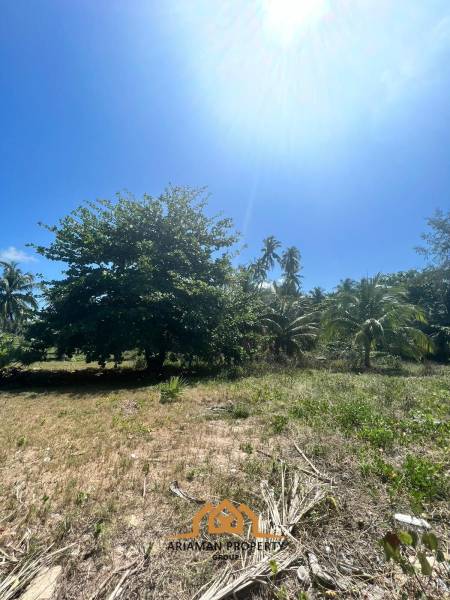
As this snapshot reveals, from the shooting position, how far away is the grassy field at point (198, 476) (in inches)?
85.0

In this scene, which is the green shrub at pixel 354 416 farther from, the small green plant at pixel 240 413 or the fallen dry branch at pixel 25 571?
the fallen dry branch at pixel 25 571

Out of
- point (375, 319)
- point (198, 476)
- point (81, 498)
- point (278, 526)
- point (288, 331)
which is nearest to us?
point (278, 526)

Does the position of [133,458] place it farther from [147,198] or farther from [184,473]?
[147,198]

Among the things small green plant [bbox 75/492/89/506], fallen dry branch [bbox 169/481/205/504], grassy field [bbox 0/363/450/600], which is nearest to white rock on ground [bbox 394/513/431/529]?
grassy field [bbox 0/363/450/600]

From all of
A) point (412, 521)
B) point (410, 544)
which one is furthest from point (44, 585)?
point (412, 521)

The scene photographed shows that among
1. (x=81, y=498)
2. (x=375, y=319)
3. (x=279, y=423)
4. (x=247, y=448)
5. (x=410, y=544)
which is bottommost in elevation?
(x=81, y=498)

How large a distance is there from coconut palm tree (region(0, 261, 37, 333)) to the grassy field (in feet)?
122

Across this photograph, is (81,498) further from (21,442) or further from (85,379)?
(85,379)

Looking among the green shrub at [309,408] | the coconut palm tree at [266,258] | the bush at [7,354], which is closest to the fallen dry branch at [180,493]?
the green shrub at [309,408]

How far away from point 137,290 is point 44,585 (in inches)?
357

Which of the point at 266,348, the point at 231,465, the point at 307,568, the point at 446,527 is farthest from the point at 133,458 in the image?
the point at 266,348

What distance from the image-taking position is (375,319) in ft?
50.1

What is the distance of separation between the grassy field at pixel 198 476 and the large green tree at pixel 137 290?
429 centimetres

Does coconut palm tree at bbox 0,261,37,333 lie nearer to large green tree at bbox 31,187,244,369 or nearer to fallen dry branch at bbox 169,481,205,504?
large green tree at bbox 31,187,244,369
